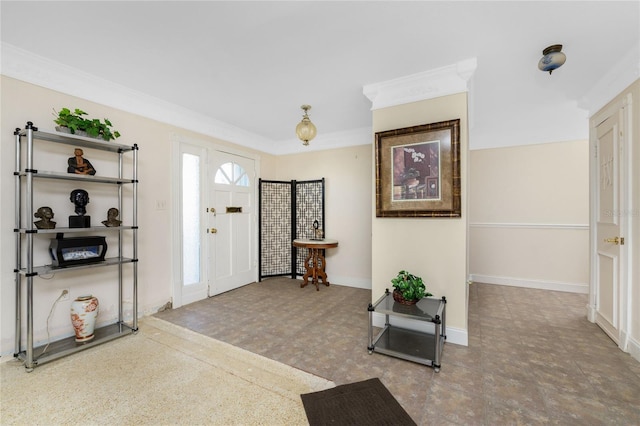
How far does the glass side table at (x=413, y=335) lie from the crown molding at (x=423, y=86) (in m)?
1.92

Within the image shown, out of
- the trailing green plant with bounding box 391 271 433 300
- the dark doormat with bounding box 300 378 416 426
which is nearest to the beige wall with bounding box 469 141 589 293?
the trailing green plant with bounding box 391 271 433 300

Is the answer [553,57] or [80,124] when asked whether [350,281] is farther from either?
[80,124]

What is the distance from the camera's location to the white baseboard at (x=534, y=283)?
3969mm

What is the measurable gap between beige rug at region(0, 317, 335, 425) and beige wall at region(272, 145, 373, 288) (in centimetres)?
249

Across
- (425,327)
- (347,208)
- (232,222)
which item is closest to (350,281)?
(347,208)

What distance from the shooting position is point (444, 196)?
248 cm

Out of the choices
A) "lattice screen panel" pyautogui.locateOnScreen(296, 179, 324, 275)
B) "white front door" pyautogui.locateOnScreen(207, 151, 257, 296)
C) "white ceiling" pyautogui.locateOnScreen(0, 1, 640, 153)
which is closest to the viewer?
"white ceiling" pyautogui.locateOnScreen(0, 1, 640, 153)

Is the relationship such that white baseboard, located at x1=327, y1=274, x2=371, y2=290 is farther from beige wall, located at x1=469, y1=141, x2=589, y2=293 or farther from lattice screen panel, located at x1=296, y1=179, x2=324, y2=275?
beige wall, located at x1=469, y1=141, x2=589, y2=293

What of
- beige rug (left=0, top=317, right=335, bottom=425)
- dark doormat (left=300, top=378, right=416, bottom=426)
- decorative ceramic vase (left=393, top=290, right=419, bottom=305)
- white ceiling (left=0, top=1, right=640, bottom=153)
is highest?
white ceiling (left=0, top=1, right=640, bottom=153)

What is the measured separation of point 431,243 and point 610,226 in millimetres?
1749

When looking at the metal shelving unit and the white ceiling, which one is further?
the metal shelving unit

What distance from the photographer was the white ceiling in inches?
70.2

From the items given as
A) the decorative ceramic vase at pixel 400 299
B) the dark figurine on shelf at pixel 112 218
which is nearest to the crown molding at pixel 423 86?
the decorative ceramic vase at pixel 400 299

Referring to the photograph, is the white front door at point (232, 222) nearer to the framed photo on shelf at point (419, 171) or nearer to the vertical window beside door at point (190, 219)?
the vertical window beside door at point (190, 219)
